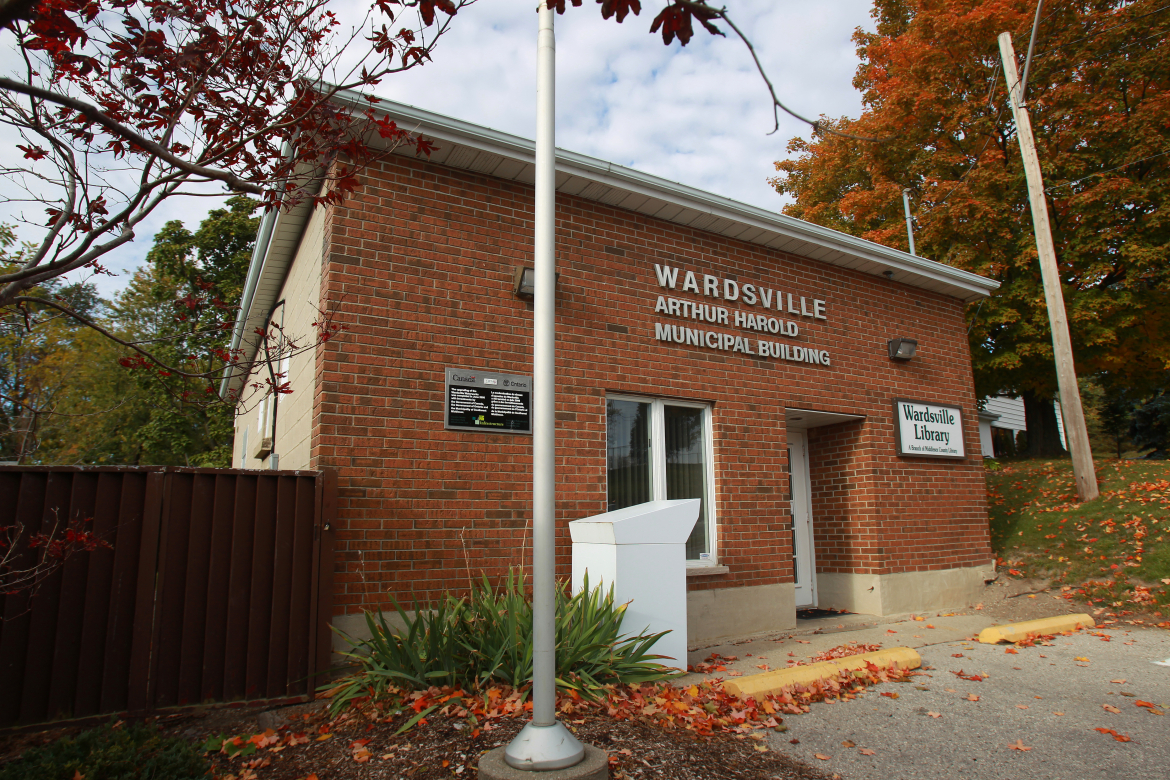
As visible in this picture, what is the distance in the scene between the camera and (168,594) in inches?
185

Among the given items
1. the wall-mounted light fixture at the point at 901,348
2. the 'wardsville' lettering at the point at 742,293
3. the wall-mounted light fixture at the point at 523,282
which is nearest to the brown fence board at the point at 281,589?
the wall-mounted light fixture at the point at 523,282

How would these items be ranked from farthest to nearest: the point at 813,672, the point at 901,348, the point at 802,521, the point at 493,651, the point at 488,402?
the point at 802,521
the point at 901,348
the point at 488,402
the point at 813,672
the point at 493,651

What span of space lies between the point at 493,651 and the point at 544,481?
1.73 m

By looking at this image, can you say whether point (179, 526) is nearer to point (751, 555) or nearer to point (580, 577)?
point (580, 577)

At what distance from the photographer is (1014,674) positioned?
19.0 feet

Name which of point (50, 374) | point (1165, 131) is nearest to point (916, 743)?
point (1165, 131)

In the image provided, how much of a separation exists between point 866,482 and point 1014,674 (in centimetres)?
325

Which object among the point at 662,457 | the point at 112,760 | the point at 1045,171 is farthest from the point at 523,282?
the point at 1045,171

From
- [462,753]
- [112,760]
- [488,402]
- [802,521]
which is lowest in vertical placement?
[462,753]

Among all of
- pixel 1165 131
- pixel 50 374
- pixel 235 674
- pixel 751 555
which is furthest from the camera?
pixel 50 374

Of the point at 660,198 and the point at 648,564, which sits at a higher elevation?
the point at 660,198

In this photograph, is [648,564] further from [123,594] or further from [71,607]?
[71,607]

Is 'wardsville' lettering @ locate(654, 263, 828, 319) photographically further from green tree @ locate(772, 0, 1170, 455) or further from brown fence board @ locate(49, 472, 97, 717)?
green tree @ locate(772, 0, 1170, 455)

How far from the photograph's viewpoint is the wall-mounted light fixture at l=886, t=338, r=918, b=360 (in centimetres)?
934
